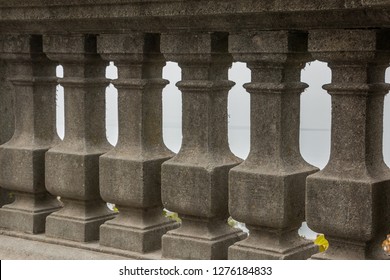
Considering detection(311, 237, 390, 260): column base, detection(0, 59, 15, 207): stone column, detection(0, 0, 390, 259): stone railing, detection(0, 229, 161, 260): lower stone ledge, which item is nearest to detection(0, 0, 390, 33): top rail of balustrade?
detection(0, 0, 390, 259): stone railing

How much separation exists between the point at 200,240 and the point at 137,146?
1.78ft

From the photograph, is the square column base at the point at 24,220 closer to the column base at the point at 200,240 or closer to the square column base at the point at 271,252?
the column base at the point at 200,240

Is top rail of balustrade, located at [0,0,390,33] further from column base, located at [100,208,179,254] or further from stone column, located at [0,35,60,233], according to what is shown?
column base, located at [100,208,179,254]

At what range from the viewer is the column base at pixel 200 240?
4.16 meters

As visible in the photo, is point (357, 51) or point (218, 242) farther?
point (218, 242)

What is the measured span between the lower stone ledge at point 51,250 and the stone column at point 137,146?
0.06 meters

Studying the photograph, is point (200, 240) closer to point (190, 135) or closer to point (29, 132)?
point (190, 135)

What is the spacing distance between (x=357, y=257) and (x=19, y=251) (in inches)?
70.0

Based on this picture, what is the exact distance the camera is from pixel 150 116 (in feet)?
14.4

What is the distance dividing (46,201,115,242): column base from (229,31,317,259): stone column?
959 millimetres

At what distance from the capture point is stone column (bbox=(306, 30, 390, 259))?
3.62m

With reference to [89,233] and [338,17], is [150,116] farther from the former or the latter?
[338,17]

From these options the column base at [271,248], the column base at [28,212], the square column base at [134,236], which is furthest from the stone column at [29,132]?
the column base at [271,248]

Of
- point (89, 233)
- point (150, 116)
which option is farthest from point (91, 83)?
point (89, 233)
